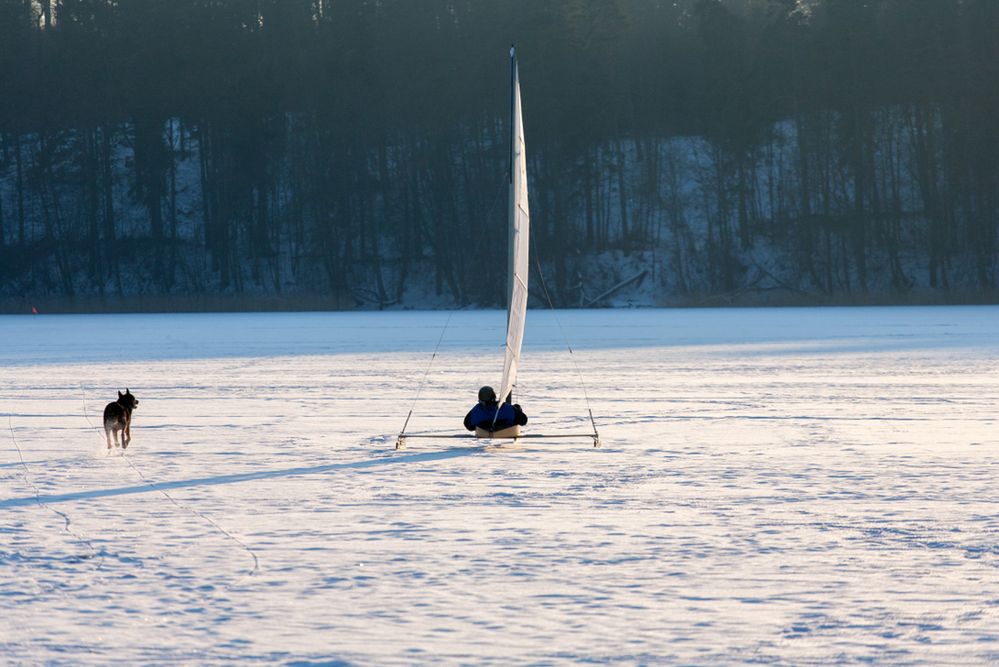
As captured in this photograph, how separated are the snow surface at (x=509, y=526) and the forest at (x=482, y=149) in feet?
142

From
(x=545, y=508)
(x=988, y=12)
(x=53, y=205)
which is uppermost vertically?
(x=988, y=12)

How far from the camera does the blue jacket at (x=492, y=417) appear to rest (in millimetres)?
10492

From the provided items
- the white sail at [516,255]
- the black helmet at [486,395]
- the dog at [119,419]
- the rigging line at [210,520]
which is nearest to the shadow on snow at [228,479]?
the rigging line at [210,520]

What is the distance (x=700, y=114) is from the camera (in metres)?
61.3

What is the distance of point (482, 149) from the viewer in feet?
206

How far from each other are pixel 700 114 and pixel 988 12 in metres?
13.9

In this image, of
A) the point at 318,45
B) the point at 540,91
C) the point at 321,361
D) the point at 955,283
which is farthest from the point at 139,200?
the point at 321,361

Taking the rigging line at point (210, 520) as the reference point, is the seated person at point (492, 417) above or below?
above

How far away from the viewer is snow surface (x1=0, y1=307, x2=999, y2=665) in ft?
15.6

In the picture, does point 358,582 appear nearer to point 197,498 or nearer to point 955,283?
point 197,498

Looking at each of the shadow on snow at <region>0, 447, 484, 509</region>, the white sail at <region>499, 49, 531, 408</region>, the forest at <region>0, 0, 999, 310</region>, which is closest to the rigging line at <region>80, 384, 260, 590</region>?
the shadow on snow at <region>0, 447, 484, 509</region>

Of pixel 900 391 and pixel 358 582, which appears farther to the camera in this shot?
pixel 900 391

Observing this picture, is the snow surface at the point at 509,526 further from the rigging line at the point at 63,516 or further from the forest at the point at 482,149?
the forest at the point at 482,149

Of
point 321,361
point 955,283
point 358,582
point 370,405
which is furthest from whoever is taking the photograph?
point 955,283
